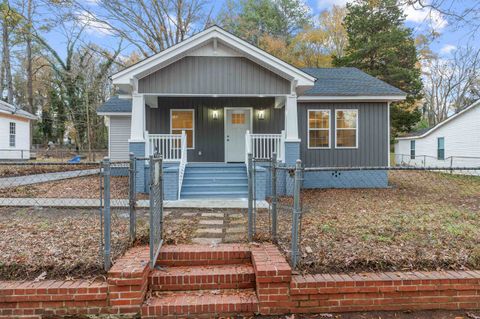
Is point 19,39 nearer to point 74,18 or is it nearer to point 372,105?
point 74,18

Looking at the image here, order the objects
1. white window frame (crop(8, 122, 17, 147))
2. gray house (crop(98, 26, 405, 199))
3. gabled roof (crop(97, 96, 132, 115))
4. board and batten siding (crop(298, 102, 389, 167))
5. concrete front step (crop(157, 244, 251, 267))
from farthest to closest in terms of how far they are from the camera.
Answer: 1. white window frame (crop(8, 122, 17, 147))
2. gabled roof (crop(97, 96, 132, 115))
3. board and batten siding (crop(298, 102, 389, 167))
4. gray house (crop(98, 26, 405, 199))
5. concrete front step (crop(157, 244, 251, 267))

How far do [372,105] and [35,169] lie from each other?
1439cm

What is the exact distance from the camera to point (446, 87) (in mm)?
30922

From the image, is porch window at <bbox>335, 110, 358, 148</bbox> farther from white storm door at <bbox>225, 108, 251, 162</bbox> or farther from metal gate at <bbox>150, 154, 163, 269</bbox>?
metal gate at <bbox>150, 154, 163, 269</bbox>

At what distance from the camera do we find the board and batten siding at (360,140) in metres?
10.8

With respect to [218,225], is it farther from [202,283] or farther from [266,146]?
[266,146]


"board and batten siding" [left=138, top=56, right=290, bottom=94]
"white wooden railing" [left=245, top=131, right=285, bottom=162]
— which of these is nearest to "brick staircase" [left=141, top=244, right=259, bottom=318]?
"white wooden railing" [left=245, top=131, right=285, bottom=162]

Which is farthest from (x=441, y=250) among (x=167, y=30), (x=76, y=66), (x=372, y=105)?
(x=76, y=66)

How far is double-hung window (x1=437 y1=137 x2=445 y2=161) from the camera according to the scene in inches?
725

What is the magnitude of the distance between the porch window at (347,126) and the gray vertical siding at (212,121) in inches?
82.0

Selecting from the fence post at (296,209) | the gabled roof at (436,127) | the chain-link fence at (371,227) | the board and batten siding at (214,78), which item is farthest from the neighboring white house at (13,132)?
the gabled roof at (436,127)

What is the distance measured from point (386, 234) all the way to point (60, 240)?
15.6 ft

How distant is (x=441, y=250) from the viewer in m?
3.67

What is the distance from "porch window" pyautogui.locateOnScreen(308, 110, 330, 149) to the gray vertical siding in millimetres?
1091
